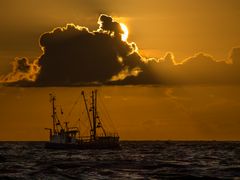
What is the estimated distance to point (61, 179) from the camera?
120m

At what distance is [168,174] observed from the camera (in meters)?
133

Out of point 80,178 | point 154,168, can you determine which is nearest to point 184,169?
point 154,168

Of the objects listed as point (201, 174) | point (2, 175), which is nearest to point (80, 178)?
point (2, 175)

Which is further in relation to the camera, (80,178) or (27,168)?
(27,168)

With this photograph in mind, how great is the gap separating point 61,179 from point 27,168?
29727 mm

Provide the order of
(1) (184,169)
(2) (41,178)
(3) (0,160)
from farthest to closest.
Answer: (3) (0,160) → (1) (184,169) → (2) (41,178)

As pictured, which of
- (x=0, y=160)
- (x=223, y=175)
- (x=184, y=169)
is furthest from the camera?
(x=0, y=160)

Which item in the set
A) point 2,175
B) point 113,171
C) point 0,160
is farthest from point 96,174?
point 0,160

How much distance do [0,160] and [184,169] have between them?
55912mm

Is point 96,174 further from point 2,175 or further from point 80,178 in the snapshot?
point 2,175

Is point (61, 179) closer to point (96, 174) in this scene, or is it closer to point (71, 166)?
point (96, 174)

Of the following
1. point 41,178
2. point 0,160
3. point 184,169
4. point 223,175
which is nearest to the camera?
point 41,178

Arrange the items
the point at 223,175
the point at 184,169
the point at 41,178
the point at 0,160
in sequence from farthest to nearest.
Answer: the point at 0,160 → the point at 184,169 → the point at 223,175 → the point at 41,178

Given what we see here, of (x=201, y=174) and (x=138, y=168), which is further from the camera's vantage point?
(x=138, y=168)
